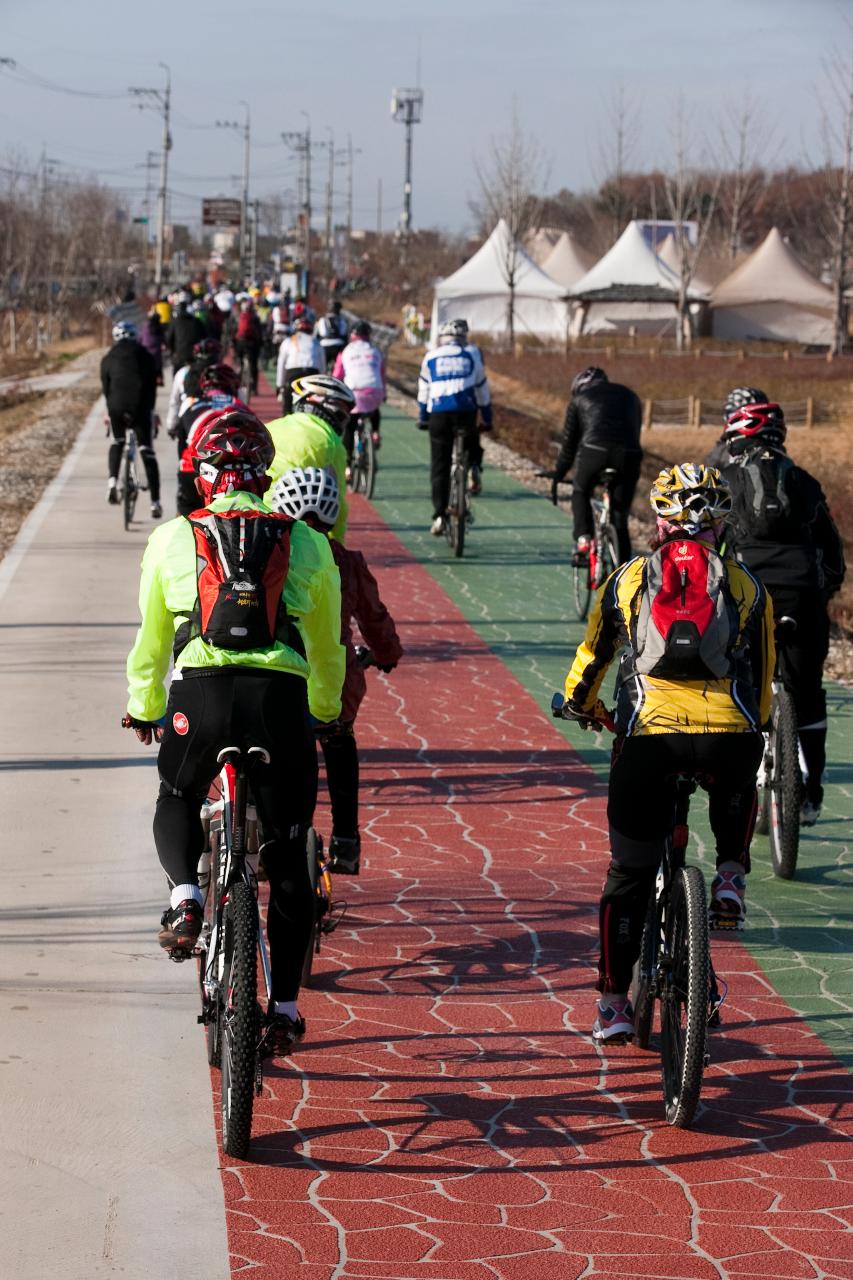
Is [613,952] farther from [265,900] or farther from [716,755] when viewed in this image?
[265,900]

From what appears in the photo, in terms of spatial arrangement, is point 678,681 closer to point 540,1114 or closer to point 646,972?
point 646,972

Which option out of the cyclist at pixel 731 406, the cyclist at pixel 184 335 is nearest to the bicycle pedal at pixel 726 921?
the cyclist at pixel 731 406

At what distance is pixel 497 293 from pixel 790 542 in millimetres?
63108

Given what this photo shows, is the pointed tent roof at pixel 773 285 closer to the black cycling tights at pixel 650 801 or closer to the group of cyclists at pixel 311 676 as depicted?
the group of cyclists at pixel 311 676

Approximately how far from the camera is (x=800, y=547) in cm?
813

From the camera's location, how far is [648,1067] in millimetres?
5969

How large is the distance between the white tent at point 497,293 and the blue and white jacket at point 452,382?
5439 centimetres

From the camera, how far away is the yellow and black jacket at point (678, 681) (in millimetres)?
5348

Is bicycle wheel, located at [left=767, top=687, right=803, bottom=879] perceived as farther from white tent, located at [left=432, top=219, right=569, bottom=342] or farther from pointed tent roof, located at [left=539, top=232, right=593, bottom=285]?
pointed tent roof, located at [left=539, top=232, right=593, bottom=285]

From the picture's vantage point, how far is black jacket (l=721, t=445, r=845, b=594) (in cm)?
811

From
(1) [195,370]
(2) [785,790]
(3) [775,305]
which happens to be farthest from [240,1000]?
(3) [775,305]

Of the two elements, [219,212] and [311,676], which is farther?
[219,212]

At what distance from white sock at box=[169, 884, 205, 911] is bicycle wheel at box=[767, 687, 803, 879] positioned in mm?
3522

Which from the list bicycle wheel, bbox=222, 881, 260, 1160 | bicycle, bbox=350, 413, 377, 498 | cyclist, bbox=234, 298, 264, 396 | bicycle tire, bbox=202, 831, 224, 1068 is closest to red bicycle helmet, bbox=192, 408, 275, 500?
bicycle tire, bbox=202, 831, 224, 1068
